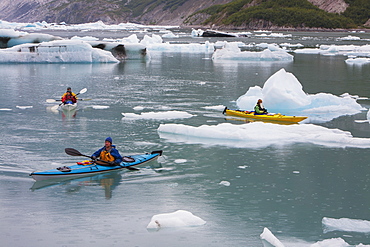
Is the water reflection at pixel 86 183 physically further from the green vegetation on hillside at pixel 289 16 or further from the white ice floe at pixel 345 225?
the green vegetation on hillside at pixel 289 16

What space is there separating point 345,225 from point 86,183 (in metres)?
5.23

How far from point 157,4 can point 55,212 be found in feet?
590

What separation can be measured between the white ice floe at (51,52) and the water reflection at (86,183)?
84.0ft

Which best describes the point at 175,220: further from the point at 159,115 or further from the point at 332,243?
the point at 159,115

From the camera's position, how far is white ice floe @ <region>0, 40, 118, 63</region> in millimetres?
35156

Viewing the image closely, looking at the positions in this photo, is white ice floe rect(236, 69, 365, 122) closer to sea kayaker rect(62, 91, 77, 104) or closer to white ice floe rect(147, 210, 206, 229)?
sea kayaker rect(62, 91, 77, 104)

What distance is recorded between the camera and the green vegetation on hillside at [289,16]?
107188 mm

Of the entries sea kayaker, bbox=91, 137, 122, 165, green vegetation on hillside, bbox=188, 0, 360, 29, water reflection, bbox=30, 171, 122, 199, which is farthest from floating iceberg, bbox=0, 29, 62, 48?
green vegetation on hillside, bbox=188, 0, 360, 29

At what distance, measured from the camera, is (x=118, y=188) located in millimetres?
10328

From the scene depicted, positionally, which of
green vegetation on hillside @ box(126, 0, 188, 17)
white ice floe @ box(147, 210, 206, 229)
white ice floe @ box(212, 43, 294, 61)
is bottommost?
white ice floe @ box(147, 210, 206, 229)

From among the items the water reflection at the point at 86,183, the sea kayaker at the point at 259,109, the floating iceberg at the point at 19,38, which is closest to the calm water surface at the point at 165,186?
the water reflection at the point at 86,183

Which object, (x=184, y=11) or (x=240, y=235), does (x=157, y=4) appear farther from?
(x=240, y=235)

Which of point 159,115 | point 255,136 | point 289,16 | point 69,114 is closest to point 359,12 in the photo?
point 289,16

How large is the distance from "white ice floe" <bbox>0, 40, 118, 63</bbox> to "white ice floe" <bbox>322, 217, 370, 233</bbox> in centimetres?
2916
